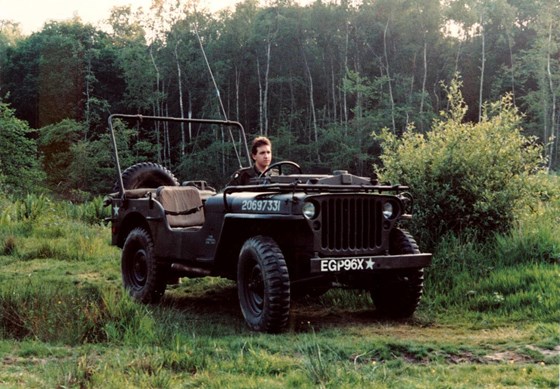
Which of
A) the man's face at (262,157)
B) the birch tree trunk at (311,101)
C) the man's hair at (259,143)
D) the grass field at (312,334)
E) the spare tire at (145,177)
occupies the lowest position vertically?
the grass field at (312,334)

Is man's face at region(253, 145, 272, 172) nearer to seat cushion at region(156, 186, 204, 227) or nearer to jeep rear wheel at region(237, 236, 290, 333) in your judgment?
seat cushion at region(156, 186, 204, 227)

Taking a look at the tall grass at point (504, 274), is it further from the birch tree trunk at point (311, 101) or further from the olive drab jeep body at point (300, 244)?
the birch tree trunk at point (311, 101)

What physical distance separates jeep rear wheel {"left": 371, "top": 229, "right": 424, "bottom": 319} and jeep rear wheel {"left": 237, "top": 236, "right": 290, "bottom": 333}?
101 cm

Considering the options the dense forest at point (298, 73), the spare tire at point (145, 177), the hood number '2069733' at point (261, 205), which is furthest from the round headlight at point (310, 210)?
the dense forest at point (298, 73)

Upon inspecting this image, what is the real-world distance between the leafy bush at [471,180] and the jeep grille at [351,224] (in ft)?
10.2

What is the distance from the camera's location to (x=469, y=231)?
923 cm

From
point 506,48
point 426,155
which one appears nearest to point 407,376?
point 426,155

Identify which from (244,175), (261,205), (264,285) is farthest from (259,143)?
(264,285)

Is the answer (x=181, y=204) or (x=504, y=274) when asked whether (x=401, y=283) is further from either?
(x=181, y=204)

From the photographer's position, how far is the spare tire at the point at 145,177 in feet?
29.7

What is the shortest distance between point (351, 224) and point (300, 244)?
1.59ft

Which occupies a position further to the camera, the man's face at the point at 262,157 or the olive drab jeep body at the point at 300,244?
the man's face at the point at 262,157

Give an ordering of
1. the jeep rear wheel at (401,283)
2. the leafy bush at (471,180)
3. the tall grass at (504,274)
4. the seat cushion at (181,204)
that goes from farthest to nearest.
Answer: the leafy bush at (471,180)
the seat cushion at (181,204)
the tall grass at (504,274)
the jeep rear wheel at (401,283)

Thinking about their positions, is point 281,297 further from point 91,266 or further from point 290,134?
point 290,134
